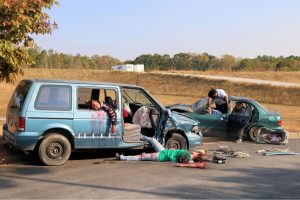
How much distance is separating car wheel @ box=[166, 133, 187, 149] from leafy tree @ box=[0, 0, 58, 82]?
3759mm

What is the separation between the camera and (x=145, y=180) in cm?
844

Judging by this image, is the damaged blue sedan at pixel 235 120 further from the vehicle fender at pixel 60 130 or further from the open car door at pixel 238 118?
the vehicle fender at pixel 60 130

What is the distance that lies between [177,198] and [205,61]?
11524 centimetres

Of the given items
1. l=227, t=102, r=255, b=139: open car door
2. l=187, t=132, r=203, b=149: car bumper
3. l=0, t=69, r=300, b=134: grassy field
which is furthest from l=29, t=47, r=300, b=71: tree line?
l=187, t=132, r=203, b=149: car bumper

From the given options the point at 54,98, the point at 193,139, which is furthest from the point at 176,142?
the point at 54,98

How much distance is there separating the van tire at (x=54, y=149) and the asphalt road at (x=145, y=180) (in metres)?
0.23

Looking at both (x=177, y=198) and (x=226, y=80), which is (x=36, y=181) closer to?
(x=177, y=198)

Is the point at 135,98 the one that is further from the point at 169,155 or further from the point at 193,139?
the point at 169,155

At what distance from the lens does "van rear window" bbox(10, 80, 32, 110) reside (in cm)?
947

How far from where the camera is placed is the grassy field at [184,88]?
40.5 m

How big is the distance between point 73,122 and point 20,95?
127cm

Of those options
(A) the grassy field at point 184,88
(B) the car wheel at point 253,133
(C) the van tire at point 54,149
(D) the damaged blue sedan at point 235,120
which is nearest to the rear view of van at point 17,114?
(C) the van tire at point 54,149

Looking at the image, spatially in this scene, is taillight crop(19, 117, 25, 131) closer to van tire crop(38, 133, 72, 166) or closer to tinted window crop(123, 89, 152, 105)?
van tire crop(38, 133, 72, 166)

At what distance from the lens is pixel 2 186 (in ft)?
25.4
